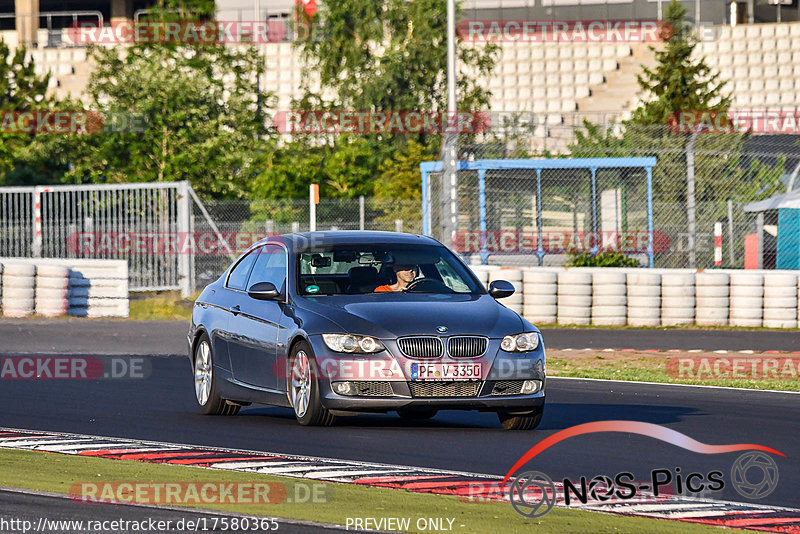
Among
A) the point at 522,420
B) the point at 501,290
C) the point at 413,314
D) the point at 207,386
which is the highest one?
the point at 501,290

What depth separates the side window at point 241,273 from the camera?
Answer: 38.3 feet

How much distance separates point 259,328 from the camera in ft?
35.8

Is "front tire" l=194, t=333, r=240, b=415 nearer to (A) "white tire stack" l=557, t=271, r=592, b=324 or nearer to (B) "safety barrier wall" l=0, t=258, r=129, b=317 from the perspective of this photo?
(A) "white tire stack" l=557, t=271, r=592, b=324

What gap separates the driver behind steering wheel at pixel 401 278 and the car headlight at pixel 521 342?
1117 mm

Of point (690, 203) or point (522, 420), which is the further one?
point (690, 203)

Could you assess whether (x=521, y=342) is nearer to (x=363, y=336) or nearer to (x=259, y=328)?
(x=363, y=336)

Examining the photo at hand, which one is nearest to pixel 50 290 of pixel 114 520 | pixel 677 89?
pixel 114 520

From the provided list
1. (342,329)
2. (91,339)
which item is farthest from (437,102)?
(342,329)

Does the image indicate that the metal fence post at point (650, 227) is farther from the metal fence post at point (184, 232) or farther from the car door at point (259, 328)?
the car door at point (259, 328)

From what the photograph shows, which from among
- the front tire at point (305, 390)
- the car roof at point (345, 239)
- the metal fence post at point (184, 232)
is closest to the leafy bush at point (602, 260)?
the metal fence post at point (184, 232)

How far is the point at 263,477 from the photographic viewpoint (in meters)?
7.89

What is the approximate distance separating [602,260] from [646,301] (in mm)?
3862

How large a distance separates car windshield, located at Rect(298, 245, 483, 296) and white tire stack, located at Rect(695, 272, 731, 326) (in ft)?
42.7

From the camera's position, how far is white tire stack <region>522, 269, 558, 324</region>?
77.7ft
